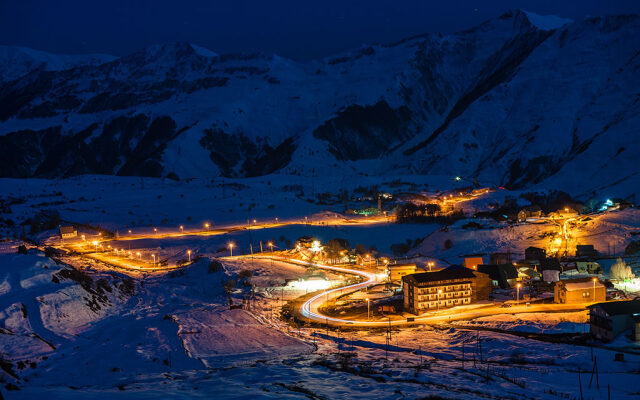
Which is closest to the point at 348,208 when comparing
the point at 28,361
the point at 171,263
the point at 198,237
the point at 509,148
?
the point at 198,237

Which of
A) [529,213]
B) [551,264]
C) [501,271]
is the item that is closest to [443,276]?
[501,271]

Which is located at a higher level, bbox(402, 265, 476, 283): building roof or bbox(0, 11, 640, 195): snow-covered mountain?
bbox(0, 11, 640, 195): snow-covered mountain

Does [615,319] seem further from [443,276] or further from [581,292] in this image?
[443,276]

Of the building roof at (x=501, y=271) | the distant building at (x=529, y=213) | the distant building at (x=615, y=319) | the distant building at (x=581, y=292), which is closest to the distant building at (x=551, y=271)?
the building roof at (x=501, y=271)

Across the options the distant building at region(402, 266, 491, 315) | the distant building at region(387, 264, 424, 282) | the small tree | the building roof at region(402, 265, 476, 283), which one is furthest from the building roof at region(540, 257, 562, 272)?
the distant building at region(387, 264, 424, 282)

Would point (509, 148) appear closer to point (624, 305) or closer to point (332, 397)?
point (624, 305)

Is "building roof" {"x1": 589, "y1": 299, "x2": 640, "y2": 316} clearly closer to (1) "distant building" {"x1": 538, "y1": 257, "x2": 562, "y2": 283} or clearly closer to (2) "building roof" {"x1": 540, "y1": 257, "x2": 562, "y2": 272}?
(1) "distant building" {"x1": 538, "y1": 257, "x2": 562, "y2": 283}
